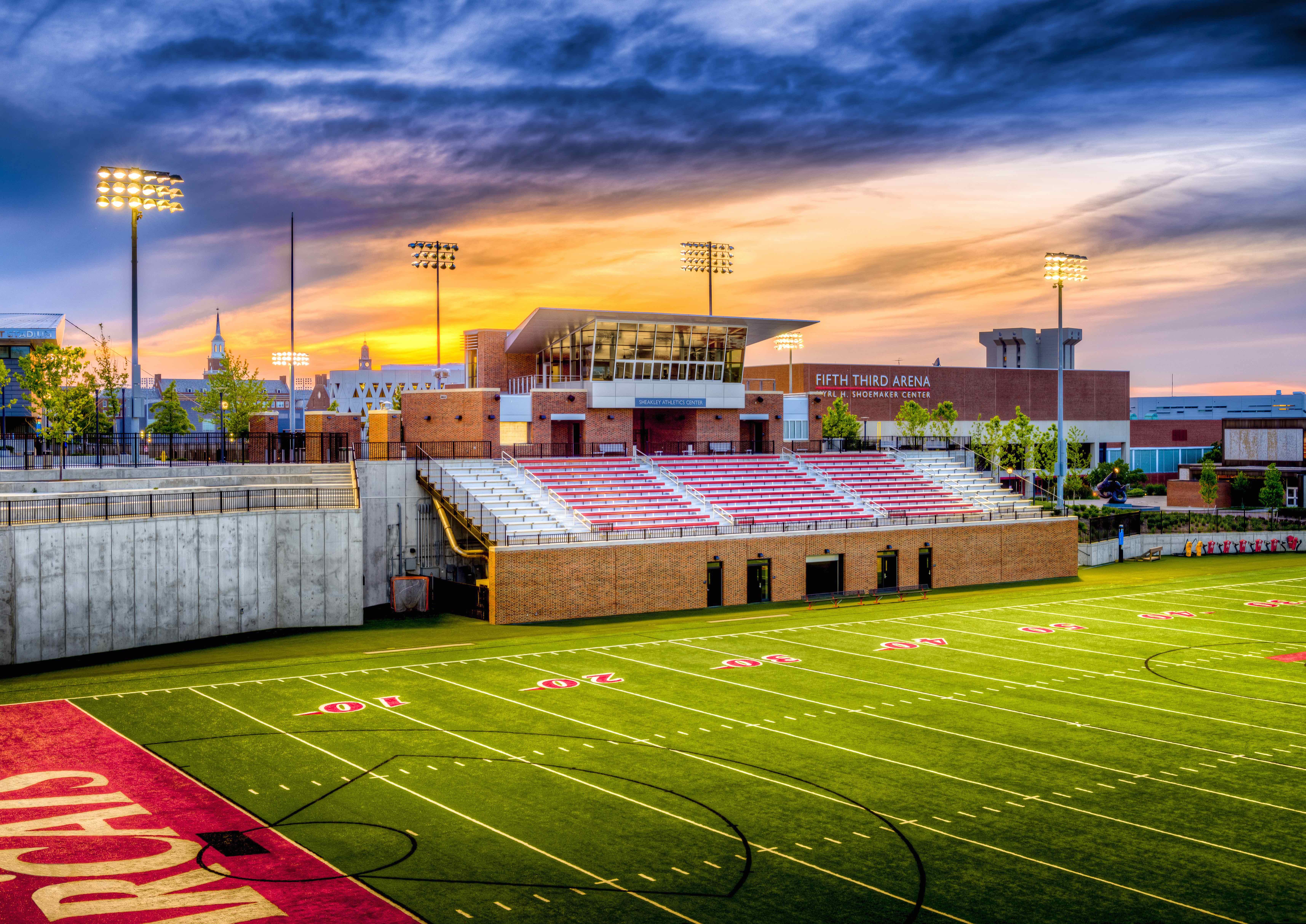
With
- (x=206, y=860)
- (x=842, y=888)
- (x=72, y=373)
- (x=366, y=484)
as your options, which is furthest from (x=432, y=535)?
(x=842, y=888)

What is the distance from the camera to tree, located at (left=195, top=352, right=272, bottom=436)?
5516 centimetres

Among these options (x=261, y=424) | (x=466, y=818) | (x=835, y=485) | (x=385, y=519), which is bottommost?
(x=466, y=818)

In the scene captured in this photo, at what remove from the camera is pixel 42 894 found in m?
12.6

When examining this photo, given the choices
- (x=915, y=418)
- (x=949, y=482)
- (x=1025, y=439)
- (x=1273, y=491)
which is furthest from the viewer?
(x=915, y=418)

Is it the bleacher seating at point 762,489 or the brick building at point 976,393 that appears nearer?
the bleacher seating at point 762,489

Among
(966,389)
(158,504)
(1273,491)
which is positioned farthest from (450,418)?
(966,389)

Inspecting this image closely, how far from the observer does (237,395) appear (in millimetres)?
55156

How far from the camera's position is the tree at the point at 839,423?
72.3 meters

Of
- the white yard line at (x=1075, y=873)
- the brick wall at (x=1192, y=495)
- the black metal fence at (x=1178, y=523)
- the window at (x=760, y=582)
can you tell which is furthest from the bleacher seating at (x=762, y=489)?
the brick wall at (x=1192, y=495)

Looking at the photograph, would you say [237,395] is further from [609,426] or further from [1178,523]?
[1178,523]

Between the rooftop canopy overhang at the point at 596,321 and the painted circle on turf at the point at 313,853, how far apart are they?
30.6 meters

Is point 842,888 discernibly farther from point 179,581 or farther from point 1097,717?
point 179,581

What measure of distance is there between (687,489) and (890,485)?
426 inches

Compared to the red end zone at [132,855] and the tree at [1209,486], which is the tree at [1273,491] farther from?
the red end zone at [132,855]
